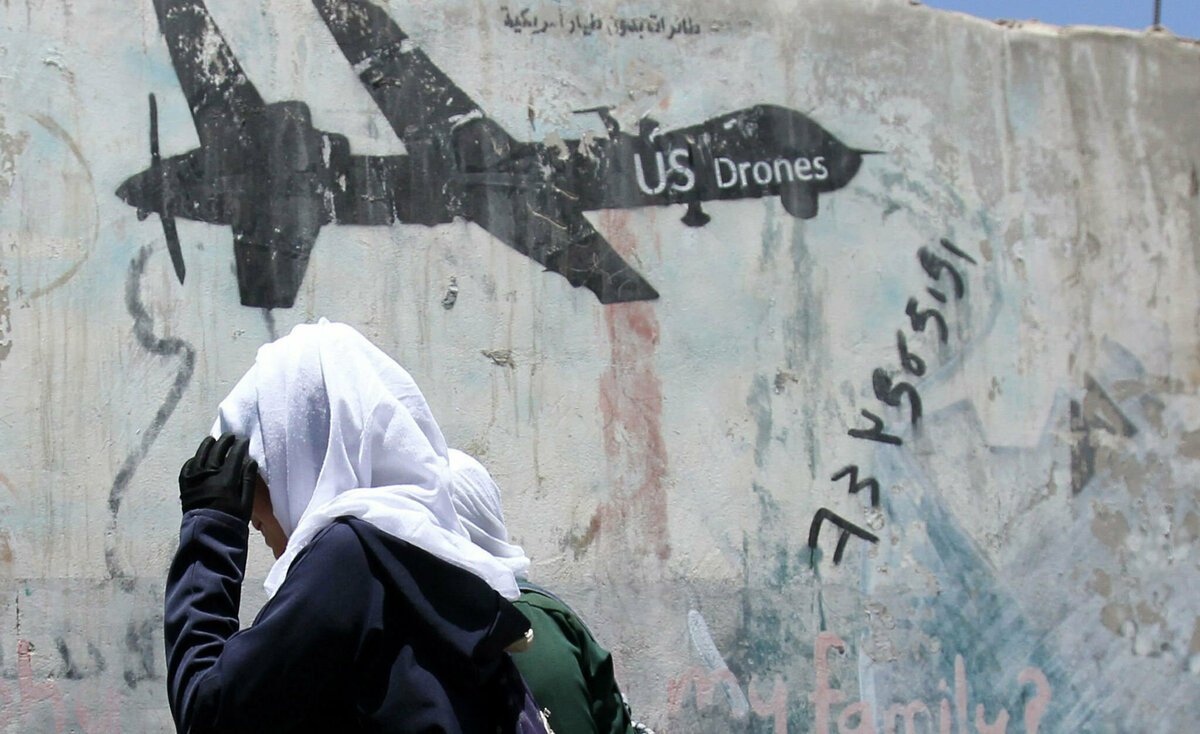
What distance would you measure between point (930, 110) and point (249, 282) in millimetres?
2251

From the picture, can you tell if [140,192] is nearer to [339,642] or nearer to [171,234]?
[171,234]

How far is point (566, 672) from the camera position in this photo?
2.05 m

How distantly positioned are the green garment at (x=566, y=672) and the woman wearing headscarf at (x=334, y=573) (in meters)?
0.24

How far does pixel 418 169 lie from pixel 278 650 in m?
2.76

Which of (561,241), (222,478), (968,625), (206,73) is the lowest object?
(968,625)

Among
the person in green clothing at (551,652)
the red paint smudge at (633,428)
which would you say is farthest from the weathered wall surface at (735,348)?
the person in green clothing at (551,652)

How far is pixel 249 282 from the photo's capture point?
158 inches

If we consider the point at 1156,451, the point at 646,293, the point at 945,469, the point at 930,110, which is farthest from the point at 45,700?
the point at 1156,451

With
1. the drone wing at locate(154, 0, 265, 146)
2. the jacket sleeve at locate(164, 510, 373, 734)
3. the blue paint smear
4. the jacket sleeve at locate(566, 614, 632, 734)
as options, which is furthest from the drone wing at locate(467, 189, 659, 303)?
the jacket sleeve at locate(164, 510, 373, 734)

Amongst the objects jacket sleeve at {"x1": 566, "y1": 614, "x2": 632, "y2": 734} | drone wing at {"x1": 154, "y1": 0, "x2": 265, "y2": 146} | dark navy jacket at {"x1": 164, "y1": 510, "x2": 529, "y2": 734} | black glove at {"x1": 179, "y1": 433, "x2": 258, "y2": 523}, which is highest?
drone wing at {"x1": 154, "y1": 0, "x2": 265, "y2": 146}

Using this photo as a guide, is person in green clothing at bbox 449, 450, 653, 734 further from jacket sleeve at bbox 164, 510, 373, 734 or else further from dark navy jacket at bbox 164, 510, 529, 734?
jacket sleeve at bbox 164, 510, 373, 734

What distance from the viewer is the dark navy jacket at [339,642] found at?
5.16 feet

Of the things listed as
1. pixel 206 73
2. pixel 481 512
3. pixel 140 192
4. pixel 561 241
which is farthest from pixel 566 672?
pixel 206 73

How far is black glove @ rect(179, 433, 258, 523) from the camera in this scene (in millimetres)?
1719
